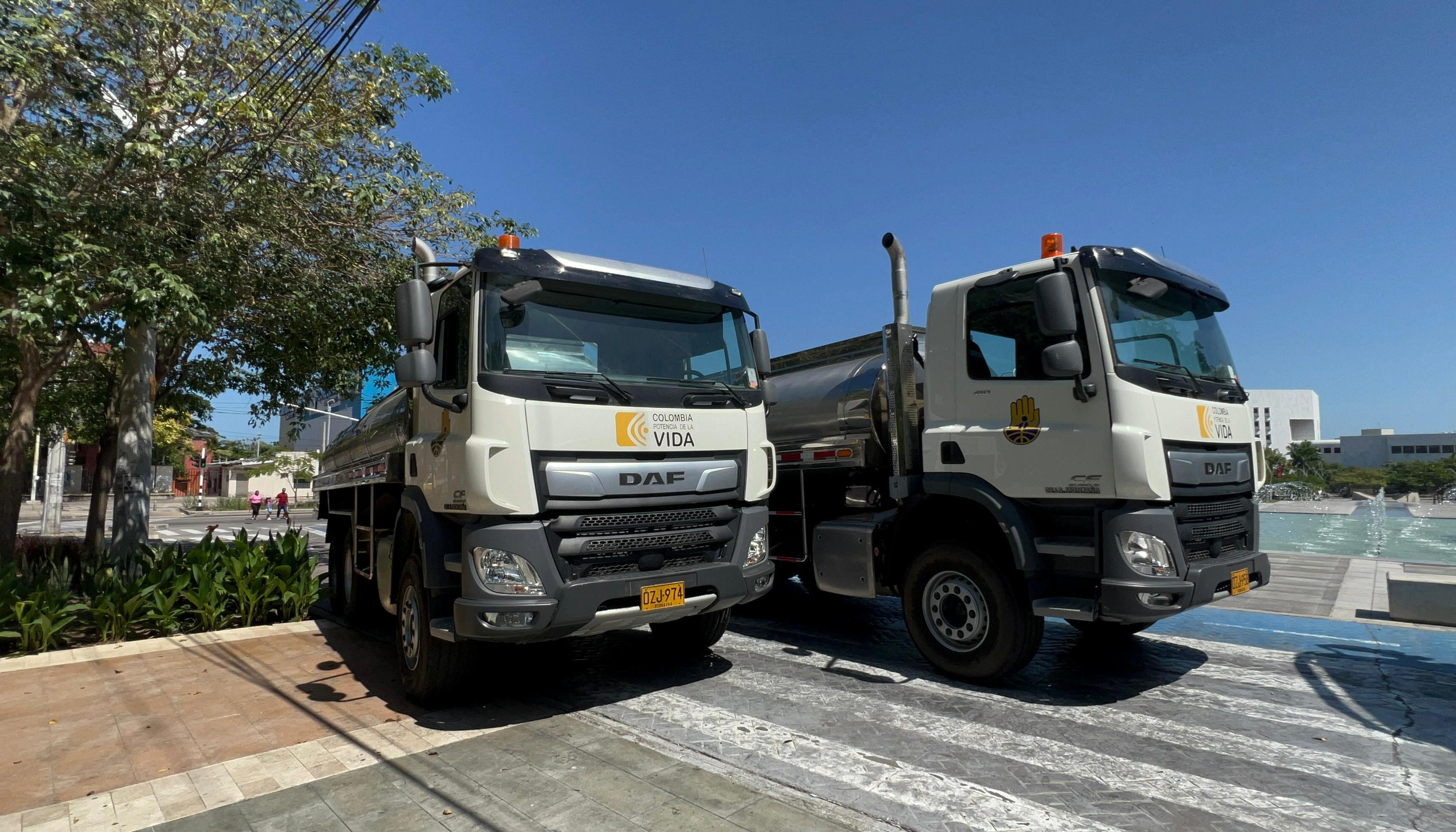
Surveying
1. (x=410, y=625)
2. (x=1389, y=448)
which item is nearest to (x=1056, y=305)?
(x=410, y=625)

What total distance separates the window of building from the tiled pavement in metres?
2.28

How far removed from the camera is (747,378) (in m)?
5.88

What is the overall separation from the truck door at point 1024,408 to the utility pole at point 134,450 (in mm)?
9855

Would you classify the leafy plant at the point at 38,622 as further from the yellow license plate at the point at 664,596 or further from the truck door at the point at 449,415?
the yellow license plate at the point at 664,596

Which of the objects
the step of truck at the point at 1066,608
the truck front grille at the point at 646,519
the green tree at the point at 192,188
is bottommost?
the step of truck at the point at 1066,608

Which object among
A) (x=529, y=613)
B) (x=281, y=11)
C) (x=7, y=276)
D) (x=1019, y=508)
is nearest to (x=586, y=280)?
(x=529, y=613)

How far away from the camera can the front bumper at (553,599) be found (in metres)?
4.55

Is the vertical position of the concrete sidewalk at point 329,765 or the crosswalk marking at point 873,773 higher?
the crosswalk marking at point 873,773

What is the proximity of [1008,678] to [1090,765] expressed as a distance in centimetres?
147

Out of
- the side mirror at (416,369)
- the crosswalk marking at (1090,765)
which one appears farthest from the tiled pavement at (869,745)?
the side mirror at (416,369)

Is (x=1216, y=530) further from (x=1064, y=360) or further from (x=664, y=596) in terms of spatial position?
(x=664, y=596)

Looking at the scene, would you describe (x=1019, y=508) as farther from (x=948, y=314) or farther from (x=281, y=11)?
(x=281, y=11)

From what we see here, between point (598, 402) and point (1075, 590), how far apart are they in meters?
3.38

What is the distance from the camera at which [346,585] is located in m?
8.88
